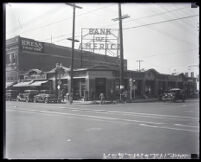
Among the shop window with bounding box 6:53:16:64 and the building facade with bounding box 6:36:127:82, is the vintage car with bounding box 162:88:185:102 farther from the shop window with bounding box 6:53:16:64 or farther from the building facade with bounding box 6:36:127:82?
the shop window with bounding box 6:53:16:64

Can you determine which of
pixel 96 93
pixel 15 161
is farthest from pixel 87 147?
pixel 96 93

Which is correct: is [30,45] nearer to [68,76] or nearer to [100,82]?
[68,76]

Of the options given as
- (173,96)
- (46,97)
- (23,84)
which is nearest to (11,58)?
(23,84)

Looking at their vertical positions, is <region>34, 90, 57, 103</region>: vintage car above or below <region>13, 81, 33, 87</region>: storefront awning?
below

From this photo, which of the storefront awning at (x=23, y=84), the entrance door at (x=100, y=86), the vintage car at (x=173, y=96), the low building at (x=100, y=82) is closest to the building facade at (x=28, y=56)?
the storefront awning at (x=23, y=84)

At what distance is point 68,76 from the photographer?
36.8m

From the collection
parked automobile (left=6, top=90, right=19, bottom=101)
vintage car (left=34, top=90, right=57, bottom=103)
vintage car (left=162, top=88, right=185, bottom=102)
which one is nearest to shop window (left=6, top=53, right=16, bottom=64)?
parked automobile (left=6, top=90, right=19, bottom=101)

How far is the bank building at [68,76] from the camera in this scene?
34.1 metres

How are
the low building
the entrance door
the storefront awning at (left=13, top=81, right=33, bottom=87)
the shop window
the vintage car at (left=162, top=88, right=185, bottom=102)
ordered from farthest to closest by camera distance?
the shop window, the storefront awning at (left=13, top=81, right=33, bottom=87), the entrance door, the low building, the vintage car at (left=162, top=88, right=185, bottom=102)

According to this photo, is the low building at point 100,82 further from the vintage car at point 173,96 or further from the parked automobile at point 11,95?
the vintage car at point 173,96

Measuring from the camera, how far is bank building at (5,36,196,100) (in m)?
34.1

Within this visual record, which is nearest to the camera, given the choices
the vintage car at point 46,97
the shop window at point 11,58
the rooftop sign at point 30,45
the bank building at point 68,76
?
the vintage car at point 46,97

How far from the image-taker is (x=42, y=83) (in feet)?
129

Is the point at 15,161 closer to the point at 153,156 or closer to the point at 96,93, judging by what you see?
the point at 153,156
